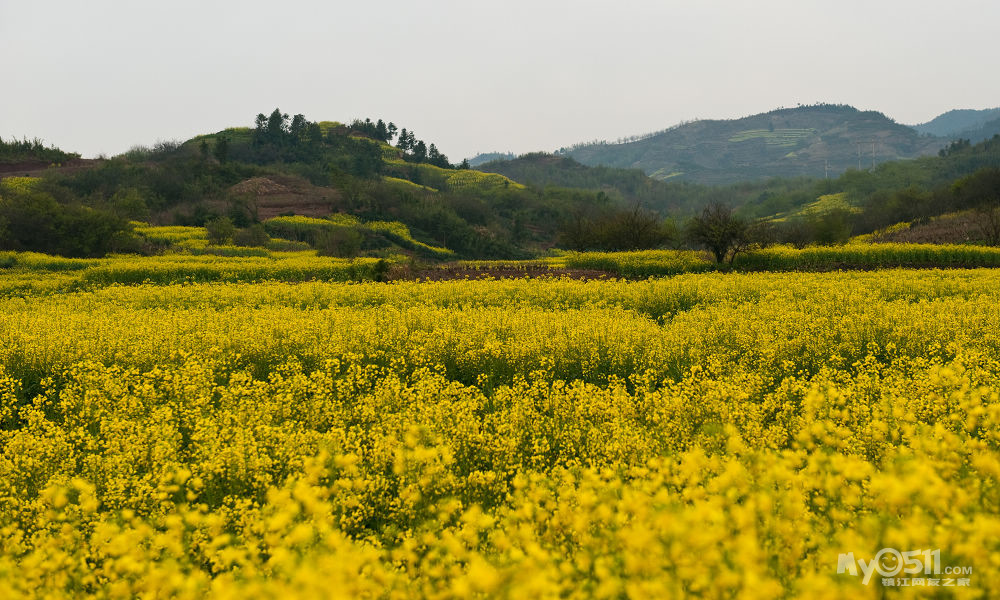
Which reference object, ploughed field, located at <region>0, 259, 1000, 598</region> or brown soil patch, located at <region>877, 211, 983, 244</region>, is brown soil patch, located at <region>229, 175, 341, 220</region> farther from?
brown soil patch, located at <region>877, 211, 983, 244</region>

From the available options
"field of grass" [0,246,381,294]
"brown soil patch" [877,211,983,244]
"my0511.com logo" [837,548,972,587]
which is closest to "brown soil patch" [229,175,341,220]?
"field of grass" [0,246,381,294]

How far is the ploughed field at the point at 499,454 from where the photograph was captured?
308 centimetres

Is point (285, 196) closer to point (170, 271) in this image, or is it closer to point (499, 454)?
point (170, 271)

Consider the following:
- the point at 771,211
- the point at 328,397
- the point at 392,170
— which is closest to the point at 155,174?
the point at 392,170

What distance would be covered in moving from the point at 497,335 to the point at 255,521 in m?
7.79

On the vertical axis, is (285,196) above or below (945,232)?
above

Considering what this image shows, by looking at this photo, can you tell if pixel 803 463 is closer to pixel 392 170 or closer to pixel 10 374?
pixel 10 374

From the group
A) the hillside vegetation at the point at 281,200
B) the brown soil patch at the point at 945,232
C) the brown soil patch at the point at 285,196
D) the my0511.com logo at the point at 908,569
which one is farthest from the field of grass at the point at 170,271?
the brown soil patch at the point at 945,232

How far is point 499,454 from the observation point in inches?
245

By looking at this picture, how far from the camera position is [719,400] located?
7.24 meters

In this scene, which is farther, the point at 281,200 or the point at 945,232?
the point at 281,200

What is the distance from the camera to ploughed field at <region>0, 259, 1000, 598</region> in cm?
308

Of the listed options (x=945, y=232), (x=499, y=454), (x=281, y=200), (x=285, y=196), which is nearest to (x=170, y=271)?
(x=499, y=454)

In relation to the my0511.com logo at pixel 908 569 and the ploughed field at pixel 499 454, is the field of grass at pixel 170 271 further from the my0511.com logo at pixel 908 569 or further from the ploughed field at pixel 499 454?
the my0511.com logo at pixel 908 569
